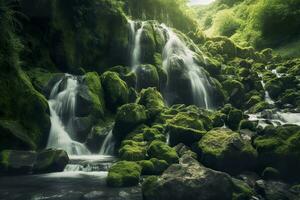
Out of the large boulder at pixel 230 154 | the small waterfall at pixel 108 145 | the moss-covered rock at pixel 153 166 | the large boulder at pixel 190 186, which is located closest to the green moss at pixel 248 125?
the large boulder at pixel 230 154

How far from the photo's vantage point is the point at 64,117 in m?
26.0

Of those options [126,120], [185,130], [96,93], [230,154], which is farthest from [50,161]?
[96,93]

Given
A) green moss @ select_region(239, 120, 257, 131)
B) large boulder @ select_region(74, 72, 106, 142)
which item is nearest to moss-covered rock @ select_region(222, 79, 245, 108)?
green moss @ select_region(239, 120, 257, 131)

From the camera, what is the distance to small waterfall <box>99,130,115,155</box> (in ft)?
78.7

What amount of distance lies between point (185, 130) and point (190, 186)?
7.49m

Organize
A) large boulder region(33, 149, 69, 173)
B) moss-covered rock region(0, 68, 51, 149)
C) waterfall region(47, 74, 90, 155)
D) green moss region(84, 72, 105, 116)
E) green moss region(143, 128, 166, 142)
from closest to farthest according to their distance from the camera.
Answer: large boulder region(33, 149, 69, 173) < moss-covered rock region(0, 68, 51, 149) < green moss region(143, 128, 166, 142) < waterfall region(47, 74, 90, 155) < green moss region(84, 72, 105, 116)

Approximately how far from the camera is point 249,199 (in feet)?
47.8

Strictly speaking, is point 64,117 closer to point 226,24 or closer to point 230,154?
point 230,154

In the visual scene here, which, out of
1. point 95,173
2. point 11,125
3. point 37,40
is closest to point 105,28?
point 37,40

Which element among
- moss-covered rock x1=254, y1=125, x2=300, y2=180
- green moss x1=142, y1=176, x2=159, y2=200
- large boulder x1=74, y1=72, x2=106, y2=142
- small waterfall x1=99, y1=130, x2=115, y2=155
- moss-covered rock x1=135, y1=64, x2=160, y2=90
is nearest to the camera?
green moss x1=142, y1=176, x2=159, y2=200

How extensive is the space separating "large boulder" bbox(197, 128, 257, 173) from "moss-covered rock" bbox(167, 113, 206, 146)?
73.1 inches

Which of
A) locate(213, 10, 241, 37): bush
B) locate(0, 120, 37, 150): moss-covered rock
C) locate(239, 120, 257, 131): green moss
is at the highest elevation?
locate(213, 10, 241, 37): bush

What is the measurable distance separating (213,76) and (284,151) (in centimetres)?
2351

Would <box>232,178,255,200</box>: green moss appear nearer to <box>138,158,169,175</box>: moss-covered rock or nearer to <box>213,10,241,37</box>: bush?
<box>138,158,169,175</box>: moss-covered rock
